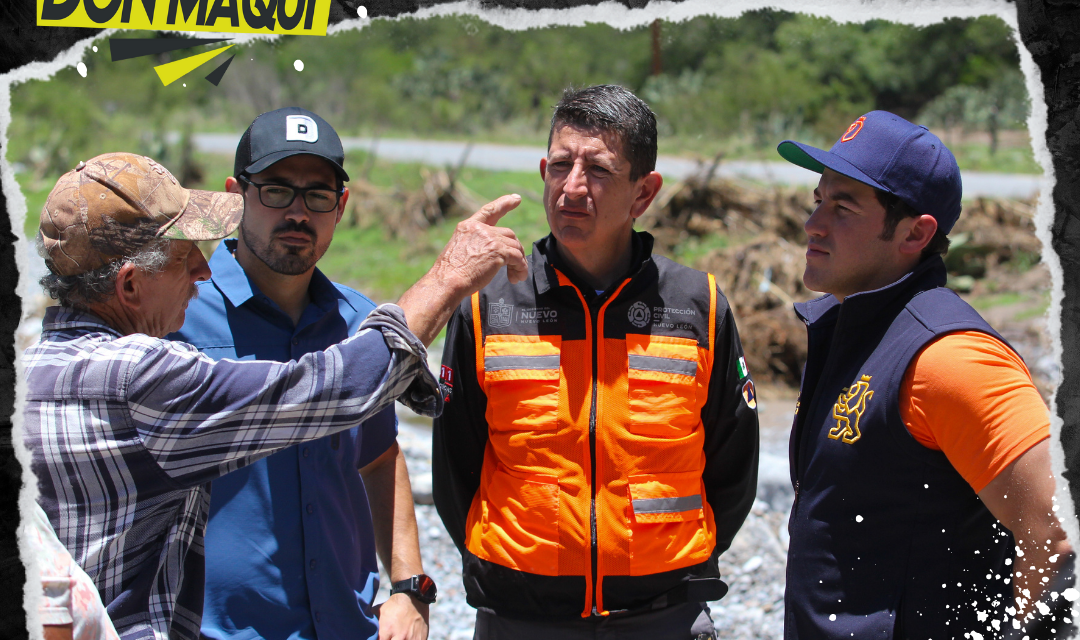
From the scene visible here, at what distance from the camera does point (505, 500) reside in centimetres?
243

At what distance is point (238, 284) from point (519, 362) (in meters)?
0.84

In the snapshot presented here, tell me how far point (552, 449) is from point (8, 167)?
1.74 meters

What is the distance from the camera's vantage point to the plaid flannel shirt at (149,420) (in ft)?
5.15

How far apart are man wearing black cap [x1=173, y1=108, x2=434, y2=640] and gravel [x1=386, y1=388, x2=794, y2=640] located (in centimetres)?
182

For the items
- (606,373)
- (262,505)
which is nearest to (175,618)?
(262,505)

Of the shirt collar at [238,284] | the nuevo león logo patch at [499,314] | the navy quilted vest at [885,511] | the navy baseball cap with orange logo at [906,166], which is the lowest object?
the navy quilted vest at [885,511]

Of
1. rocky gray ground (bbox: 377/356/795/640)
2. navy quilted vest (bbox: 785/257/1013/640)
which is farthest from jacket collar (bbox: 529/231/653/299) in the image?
rocky gray ground (bbox: 377/356/795/640)

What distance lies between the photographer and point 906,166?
205 centimetres

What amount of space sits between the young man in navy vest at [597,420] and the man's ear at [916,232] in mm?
626

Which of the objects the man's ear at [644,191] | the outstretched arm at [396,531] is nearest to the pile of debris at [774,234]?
the man's ear at [644,191]

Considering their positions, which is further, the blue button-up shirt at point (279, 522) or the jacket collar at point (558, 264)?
the jacket collar at point (558, 264)

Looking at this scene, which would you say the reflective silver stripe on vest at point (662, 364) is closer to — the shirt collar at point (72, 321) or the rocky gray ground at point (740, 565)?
the shirt collar at point (72, 321)

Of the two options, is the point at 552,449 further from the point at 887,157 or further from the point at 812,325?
the point at 887,157

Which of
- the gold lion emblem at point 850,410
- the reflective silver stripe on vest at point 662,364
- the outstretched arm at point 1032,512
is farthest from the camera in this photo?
the reflective silver stripe on vest at point 662,364
